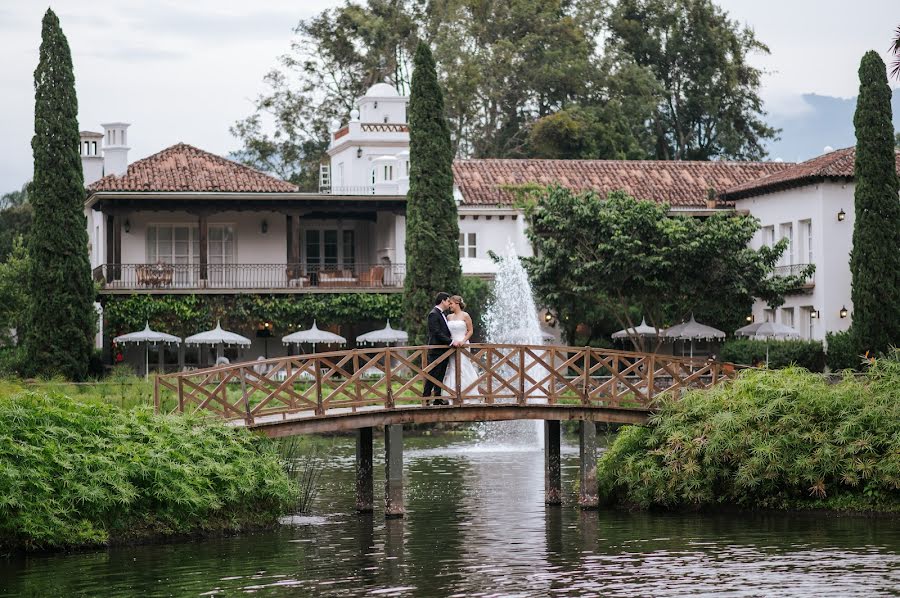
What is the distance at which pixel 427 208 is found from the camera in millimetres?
42688

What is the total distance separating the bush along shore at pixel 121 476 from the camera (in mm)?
18562

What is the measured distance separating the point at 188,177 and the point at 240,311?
4680mm

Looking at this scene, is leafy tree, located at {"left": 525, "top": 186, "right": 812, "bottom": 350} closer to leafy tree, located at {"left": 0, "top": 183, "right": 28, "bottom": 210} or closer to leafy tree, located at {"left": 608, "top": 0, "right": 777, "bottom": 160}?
leafy tree, located at {"left": 608, "top": 0, "right": 777, "bottom": 160}

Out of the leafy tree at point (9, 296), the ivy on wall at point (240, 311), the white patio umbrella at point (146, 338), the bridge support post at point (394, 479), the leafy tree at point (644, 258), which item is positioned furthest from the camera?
the leafy tree at point (9, 296)

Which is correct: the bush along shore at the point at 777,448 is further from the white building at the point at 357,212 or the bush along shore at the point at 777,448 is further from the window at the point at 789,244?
the window at the point at 789,244

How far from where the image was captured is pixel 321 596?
1653cm

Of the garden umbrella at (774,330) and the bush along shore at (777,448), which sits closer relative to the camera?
the bush along shore at (777,448)

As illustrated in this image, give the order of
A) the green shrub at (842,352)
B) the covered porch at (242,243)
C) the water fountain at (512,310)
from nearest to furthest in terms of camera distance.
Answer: the green shrub at (842,352)
the water fountain at (512,310)
the covered porch at (242,243)

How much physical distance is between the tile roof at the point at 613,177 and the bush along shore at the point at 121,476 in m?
29.0

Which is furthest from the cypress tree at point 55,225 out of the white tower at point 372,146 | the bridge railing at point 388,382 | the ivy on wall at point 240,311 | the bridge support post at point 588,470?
the bridge support post at point 588,470

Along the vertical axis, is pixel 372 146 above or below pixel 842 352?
above

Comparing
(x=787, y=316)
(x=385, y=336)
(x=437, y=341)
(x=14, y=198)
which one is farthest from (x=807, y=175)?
(x=14, y=198)

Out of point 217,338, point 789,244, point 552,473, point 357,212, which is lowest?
point 552,473

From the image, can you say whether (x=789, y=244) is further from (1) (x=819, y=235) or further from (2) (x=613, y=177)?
(2) (x=613, y=177)
